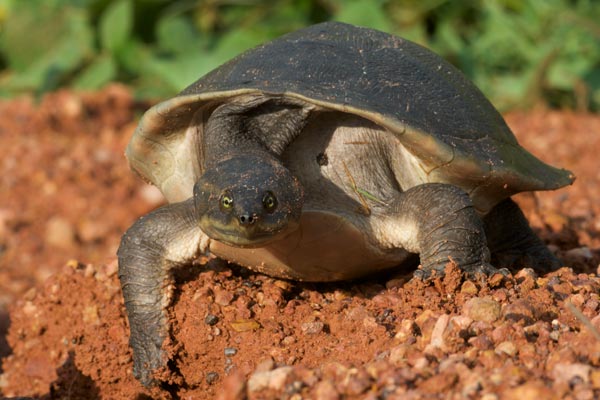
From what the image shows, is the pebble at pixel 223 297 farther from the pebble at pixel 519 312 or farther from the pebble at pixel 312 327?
the pebble at pixel 519 312

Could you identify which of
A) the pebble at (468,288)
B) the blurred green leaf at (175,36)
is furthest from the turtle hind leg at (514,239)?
the blurred green leaf at (175,36)

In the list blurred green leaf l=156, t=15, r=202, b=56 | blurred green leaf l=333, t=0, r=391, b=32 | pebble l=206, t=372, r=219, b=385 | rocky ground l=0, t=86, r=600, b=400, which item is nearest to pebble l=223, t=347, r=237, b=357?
rocky ground l=0, t=86, r=600, b=400

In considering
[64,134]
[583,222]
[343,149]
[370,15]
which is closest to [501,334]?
[343,149]

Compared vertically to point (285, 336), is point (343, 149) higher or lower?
higher

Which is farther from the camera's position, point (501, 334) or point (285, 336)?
point (285, 336)

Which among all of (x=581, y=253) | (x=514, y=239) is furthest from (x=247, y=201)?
(x=581, y=253)

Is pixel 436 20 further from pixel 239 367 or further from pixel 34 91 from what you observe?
pixel 239 367

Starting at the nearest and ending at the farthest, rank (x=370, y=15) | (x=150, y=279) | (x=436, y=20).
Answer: (x=150, y=279) → (x=370, y=15) → (x=436, y=20)

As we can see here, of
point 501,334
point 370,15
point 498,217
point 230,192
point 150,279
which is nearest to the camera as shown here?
point 501,334

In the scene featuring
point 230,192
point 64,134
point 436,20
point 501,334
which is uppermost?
point 230,192
